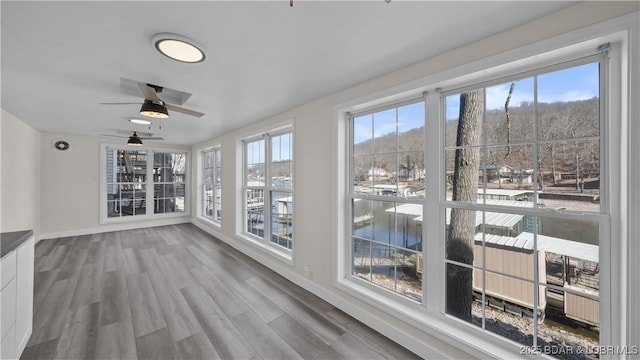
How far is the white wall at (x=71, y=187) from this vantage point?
16.6ft

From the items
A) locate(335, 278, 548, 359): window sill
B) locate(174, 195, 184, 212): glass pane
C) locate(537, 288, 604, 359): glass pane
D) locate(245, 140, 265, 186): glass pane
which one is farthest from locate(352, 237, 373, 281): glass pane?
locate(174, 195, 184, 212): glass pane

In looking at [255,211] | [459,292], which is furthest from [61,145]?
[459,292]

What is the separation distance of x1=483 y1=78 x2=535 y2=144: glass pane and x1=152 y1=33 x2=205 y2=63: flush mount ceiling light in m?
2.12

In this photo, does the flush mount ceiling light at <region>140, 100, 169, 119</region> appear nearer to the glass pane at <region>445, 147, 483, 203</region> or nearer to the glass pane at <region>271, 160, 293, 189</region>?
the glass pane at <region>271, 160, 293, 189</region>

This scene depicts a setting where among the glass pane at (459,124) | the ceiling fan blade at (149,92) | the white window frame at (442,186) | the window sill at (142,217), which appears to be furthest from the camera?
the window sill at (142,217)

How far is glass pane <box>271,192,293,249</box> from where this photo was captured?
143 inches

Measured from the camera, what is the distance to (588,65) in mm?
1345

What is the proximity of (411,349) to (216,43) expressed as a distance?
2805 millimetres

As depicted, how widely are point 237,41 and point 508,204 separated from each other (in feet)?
7.18

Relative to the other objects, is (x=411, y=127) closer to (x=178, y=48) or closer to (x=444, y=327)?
(x=444, y=327)

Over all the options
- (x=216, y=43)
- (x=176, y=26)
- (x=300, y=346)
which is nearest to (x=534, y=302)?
(x=300, y=346)

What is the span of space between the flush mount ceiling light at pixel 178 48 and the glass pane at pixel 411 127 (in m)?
1.74

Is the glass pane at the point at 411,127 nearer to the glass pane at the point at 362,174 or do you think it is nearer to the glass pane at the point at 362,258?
the glass pane at the point at 362,174

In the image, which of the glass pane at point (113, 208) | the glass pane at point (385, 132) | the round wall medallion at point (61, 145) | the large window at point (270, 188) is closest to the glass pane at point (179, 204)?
the glass pane at point (113, 208)
